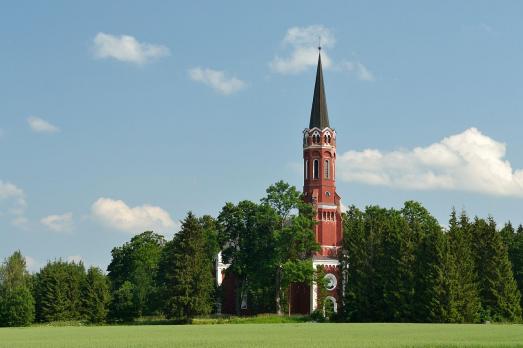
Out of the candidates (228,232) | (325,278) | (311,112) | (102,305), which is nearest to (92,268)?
(102,305)

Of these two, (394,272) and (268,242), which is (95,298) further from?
(394,272)

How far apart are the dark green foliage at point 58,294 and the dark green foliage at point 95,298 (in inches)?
34.8

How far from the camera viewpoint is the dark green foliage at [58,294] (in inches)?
4114

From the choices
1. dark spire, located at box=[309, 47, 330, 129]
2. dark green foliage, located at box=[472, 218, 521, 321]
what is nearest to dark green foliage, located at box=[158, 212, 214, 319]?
dark spire, located at box=[309, 47, 330, 129]

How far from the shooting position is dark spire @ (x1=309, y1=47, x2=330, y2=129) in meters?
125

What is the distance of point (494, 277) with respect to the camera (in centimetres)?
8681

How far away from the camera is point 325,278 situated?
367 ft

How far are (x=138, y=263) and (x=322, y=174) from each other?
32502 mm

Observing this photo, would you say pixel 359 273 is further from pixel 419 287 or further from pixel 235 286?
pixel 235 286

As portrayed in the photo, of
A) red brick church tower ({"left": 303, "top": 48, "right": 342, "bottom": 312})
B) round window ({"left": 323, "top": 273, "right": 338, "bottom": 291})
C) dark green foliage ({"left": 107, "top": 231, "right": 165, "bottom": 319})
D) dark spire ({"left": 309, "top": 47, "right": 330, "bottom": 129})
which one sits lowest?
round window ({"left": 323, "top": 273, "right": 338, "bottom": 291})

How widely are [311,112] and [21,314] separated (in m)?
50.9

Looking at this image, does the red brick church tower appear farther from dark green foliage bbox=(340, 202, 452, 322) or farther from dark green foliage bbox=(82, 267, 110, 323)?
dark green foliage bbox=(82, 267, 110, 323)

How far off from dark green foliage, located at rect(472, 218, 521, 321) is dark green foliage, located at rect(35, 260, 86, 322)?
48.2 meters

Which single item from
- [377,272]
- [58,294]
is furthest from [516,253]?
[58,294]
